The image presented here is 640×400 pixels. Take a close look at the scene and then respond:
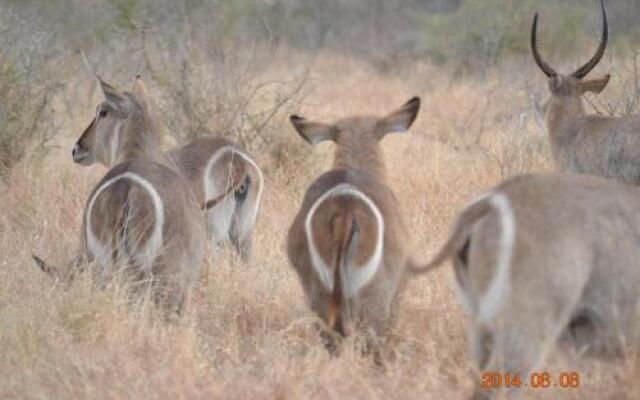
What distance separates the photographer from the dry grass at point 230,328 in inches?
168

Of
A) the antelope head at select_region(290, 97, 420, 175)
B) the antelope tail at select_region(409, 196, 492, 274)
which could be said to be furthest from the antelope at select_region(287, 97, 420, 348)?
the antelope tail at select_region(409, 196, 492, 274)

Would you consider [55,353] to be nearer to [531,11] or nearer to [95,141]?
[95,141]

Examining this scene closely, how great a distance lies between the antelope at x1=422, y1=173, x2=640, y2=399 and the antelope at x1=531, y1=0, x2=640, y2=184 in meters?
3.01

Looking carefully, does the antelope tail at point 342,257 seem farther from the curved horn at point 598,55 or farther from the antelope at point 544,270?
the curved horn at point 598,55

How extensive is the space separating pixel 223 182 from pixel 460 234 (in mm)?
3357

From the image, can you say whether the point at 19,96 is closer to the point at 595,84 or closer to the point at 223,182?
the point at 223,182

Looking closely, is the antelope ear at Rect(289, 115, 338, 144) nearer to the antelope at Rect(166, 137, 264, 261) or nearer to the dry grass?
the dry grass

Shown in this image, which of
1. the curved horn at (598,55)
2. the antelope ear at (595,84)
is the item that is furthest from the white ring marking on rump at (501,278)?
the antelope ear at (595,84)

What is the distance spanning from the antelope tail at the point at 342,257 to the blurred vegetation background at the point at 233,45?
4.35 m

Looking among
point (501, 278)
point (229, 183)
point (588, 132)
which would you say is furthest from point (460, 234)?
point (588, 132)

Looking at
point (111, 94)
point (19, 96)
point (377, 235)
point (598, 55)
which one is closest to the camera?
point (377, 235)

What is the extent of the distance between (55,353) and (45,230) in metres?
2.60

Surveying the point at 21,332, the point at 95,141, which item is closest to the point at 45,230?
the point at 95,141

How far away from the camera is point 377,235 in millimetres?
4516
